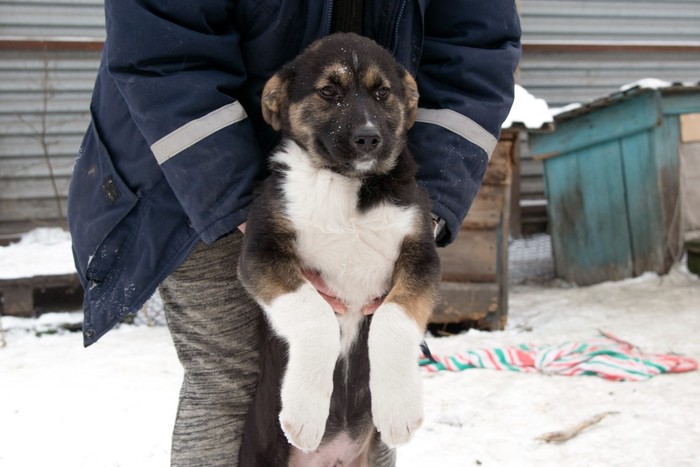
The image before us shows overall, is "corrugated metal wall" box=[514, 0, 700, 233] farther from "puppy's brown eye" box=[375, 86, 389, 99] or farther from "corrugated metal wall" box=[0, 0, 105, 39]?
"puppy's brown eye" box=[375, 86, 389, 99]

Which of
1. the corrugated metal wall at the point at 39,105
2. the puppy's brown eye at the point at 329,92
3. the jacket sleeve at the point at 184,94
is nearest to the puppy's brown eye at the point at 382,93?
the puppy's brown eye at the point at 329,92

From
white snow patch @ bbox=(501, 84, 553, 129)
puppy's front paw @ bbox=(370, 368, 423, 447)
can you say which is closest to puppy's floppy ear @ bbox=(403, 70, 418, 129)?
puppy's front paw @ bbox=(370, 368, 423, 447)

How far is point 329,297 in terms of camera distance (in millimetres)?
2467

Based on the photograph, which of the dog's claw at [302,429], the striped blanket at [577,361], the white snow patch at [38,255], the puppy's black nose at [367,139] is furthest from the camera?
the white snow patch at [38,255]

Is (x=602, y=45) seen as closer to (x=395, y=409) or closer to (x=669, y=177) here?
(x=669, y=177)

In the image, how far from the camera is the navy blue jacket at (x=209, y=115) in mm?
2242

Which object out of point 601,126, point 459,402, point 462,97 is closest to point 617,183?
point 601,126

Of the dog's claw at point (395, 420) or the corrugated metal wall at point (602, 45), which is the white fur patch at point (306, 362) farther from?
the corrugated metal wall at point (602, 45)

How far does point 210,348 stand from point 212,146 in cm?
77

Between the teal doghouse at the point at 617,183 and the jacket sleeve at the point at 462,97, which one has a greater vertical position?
the jacket sleeve at the point at 462,97

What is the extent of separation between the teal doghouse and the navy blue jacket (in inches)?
235

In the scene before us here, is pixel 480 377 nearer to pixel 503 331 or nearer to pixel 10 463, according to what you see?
pixel 503 331

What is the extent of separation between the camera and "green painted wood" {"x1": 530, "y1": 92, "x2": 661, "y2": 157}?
800cm

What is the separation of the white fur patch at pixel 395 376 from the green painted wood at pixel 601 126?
22.0ft
